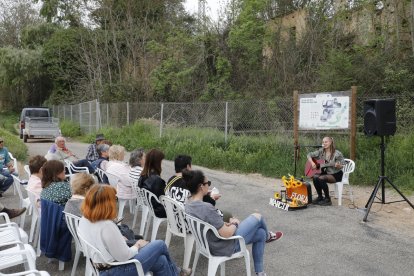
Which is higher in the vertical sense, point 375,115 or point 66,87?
point 66,87

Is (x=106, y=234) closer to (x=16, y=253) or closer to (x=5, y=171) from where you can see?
(x=16, y=253)

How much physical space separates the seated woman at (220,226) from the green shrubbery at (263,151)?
4828mm

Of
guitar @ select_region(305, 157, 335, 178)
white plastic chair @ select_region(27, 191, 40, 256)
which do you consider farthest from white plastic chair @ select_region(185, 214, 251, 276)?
guitar @ select_region(305, 157, 335, 178)

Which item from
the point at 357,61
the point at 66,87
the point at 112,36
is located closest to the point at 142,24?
the point at 112,36

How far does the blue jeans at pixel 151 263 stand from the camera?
10.0 ft

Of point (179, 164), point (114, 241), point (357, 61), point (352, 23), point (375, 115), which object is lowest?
point (114, 241)

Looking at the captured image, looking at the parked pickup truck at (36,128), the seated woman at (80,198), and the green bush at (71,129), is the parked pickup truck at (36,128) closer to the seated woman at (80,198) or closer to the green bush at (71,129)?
the green bush at (71,129)

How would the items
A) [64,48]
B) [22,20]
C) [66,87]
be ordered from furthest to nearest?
[22,20] → [66,87] → [64,48]

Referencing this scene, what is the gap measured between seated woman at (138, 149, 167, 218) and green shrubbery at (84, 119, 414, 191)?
4.77 m

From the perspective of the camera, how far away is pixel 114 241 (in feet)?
9.93

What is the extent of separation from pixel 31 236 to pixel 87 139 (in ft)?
47.6

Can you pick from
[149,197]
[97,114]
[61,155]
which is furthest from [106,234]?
[97,114]

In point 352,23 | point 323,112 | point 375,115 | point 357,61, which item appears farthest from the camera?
point 352,23

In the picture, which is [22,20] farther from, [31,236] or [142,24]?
[31,236]
